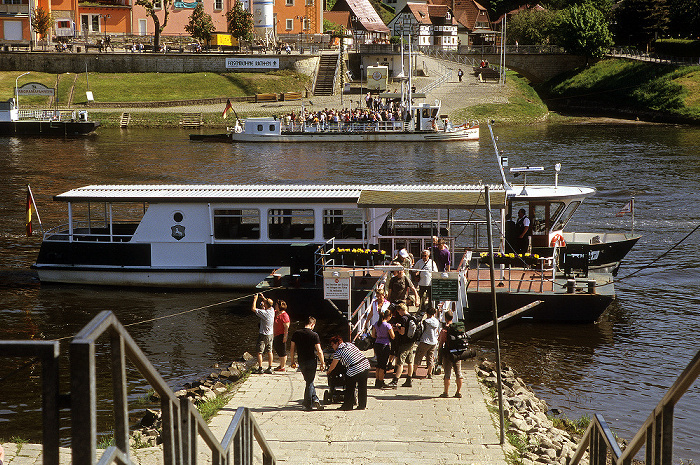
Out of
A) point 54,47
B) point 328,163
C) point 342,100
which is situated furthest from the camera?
point 54,47

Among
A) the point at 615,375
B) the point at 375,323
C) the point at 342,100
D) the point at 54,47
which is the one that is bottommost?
the point at 615,375

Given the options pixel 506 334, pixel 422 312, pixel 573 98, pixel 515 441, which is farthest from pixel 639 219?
pixel 573 98

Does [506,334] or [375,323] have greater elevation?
[375,323]

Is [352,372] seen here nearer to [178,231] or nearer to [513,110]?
[178,231]

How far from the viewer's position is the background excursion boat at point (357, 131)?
226 ft

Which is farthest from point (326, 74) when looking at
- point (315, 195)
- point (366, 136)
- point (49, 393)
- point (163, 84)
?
point (49, 393)

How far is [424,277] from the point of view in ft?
70.4

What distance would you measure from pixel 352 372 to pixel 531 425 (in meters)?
3.26

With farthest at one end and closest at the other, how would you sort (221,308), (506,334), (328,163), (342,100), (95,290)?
(342,100) → (328,163) → (95,290) → (221,308) → (506,334)

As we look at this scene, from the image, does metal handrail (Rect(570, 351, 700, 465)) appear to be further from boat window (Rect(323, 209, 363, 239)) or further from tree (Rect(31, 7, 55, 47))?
tree (Rect(31, 7, 55, 47))

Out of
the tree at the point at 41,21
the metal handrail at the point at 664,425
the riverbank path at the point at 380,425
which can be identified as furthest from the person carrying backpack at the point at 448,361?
the tree at the point at 41,21

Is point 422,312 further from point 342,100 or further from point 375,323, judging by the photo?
point 342,100

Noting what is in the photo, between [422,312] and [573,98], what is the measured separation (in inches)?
3123

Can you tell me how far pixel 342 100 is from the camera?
3317 inches
